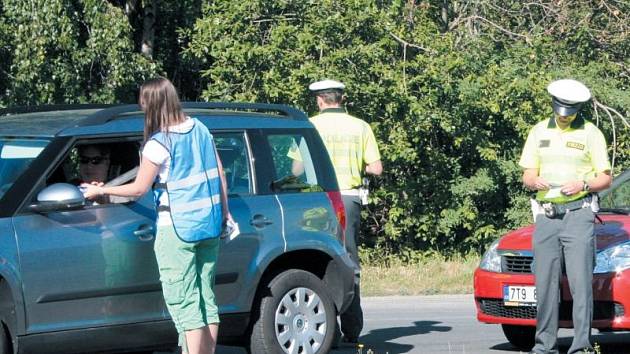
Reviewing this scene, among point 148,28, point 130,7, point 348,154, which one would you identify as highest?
point 130,7

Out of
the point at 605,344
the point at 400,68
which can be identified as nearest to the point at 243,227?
the point at 605,344

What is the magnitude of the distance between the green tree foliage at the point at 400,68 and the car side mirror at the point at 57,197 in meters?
9.55

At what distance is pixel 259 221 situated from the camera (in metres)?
8.33

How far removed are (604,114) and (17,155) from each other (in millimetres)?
13115

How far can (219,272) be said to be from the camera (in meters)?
8.06

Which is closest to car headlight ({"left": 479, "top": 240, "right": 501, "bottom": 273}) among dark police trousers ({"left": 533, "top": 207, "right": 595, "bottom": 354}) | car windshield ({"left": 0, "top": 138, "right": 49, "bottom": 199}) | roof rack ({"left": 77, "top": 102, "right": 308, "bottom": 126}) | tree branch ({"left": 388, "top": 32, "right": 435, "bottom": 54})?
dark police trousers ({"left": 533, "top": 207, "right": 595, "bottom": 354})

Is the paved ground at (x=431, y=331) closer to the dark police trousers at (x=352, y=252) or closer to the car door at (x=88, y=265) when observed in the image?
the dark police trousers at (x=352, y=252)

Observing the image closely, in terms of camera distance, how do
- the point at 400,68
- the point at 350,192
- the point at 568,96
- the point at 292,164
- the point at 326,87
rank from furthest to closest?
the point at 400,68 → the point at 326,87 → the point at 350,192 → the point at 292,164 → the point at 568,96

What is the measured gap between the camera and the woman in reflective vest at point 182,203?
7156 mm

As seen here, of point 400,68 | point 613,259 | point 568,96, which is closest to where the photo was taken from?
point 568,96

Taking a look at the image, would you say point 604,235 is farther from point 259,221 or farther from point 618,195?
point 259,221

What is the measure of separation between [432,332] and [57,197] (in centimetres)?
461

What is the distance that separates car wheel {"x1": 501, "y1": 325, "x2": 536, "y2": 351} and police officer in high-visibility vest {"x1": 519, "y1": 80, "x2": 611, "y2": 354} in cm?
101

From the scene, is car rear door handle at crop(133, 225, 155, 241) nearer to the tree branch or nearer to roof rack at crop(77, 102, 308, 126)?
roof rack at crop(77, 102, 308, 126)
